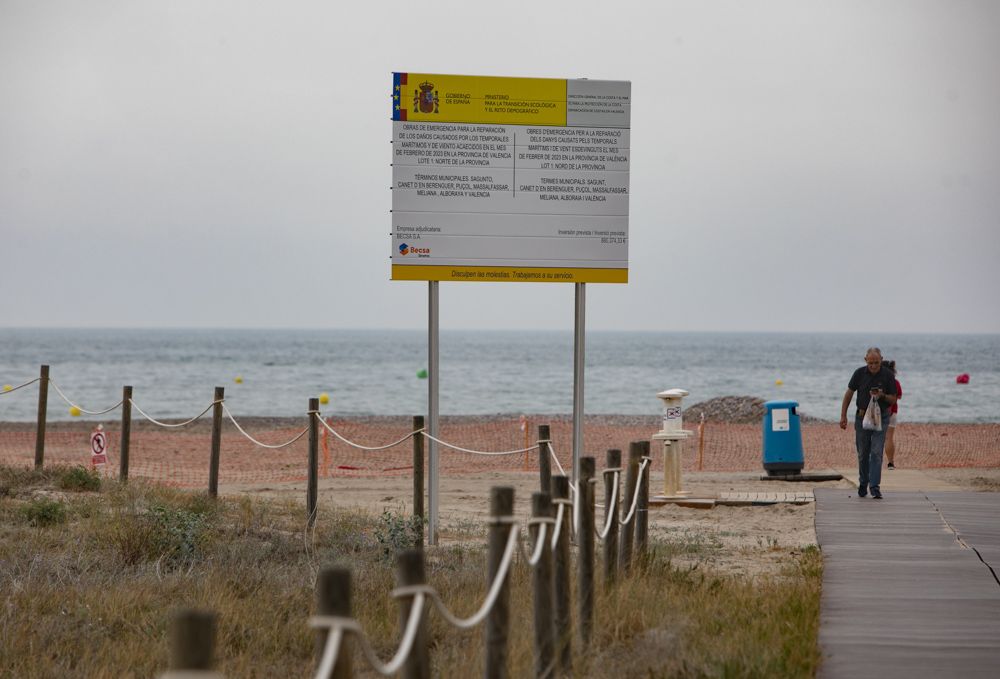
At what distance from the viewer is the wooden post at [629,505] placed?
8.23m

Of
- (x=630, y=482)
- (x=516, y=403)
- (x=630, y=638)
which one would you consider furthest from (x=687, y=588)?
(x=516, y=403)

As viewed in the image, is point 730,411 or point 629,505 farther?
point 730,411

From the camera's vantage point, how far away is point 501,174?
37.5 feet

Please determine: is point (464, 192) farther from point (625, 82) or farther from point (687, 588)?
point (687, 588)

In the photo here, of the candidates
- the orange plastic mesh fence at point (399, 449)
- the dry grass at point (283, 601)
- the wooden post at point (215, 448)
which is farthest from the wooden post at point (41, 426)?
the dry grass at point (283, 601)

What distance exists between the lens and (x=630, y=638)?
22.9 ft

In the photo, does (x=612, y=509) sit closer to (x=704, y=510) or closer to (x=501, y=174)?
(x=501, y=174)

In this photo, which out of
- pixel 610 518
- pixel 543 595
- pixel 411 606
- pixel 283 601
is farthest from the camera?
pixel 283 601

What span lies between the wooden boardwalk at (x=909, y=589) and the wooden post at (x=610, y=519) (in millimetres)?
1410

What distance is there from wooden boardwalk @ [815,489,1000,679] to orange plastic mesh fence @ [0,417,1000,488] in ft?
28.6

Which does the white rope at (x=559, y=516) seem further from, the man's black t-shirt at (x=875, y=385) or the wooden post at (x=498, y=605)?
the man's black t-shirt at (x=875, y=385)

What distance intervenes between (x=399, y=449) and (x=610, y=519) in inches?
732

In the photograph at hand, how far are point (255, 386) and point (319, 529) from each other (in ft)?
190

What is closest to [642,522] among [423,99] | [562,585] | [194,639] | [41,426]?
[562,585]
